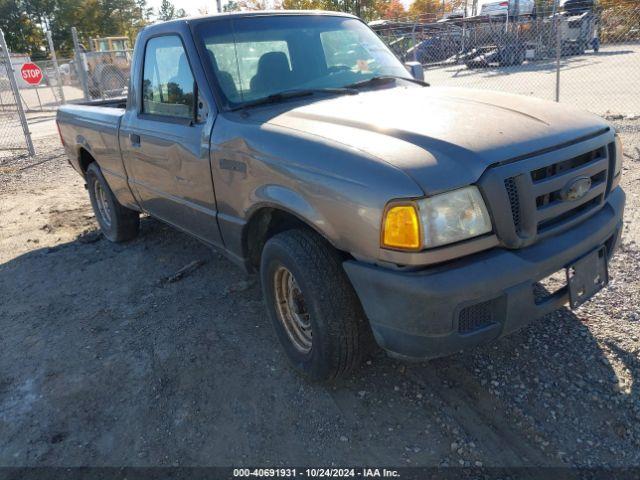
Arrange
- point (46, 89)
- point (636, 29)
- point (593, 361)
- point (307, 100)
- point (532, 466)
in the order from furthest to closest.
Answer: point (46, 89), point (636, 29), point (307, 100), point (593, 361), point (532, 466)

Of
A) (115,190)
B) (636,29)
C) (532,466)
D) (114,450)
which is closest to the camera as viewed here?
(532,466)

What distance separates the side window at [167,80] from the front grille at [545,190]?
79.4 inches

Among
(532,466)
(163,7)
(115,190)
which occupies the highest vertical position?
(163,7)

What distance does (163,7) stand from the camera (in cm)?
6341

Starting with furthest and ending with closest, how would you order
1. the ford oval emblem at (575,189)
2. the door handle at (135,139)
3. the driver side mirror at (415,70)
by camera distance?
the driver side mirror at (415,70), the door handle at (135,139), the ford oval emblem at (575,189)

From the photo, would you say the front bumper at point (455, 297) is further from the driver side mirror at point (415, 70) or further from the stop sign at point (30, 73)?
the stop sign at point (30, 73)

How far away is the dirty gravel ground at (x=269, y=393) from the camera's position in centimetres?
244

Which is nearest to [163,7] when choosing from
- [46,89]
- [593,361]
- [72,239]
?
[46,89]

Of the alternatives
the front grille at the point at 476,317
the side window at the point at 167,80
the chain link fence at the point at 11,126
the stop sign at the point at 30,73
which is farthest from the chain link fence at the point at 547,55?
the stop sign at the point at 30,73

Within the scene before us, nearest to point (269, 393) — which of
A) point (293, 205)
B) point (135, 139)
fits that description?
point (293, 205)

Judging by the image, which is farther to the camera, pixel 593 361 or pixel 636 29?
pixel 636 29

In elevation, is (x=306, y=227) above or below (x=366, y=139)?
below

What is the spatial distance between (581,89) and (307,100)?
11.7 metres

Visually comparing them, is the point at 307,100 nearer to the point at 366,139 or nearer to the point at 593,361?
the point at 366,139
